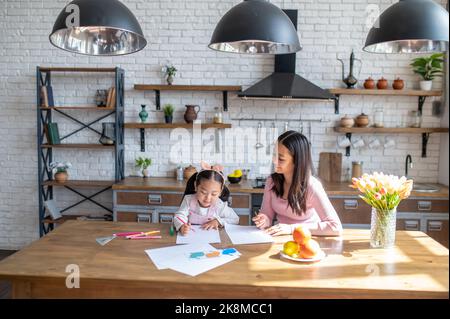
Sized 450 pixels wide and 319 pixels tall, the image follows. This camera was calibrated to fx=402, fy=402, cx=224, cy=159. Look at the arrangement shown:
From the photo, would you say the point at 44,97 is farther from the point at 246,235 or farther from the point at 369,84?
the point at 369,84

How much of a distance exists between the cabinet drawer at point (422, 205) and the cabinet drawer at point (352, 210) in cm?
32

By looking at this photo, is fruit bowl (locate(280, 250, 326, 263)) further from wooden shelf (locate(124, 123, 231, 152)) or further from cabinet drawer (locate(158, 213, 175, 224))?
wooden shelf (locate(124, 123, 231, 152))

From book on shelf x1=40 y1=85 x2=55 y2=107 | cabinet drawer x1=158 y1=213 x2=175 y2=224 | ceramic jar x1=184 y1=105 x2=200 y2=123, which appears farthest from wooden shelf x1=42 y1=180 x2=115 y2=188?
ceramic jar x1=184 y1=105 x2=200 y2=123

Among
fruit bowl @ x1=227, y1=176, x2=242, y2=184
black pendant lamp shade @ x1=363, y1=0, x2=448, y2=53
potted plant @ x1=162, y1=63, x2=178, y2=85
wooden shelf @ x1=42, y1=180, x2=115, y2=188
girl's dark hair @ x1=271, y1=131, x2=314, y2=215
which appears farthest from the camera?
potted plant @ x1=162, y1=63, x2=178, y2=85

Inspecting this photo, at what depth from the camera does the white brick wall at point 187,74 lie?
421 cm

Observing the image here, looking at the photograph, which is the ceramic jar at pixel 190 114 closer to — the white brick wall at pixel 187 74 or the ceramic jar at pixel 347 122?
the white brick wall at pixel 187 74

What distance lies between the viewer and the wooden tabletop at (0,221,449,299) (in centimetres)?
146

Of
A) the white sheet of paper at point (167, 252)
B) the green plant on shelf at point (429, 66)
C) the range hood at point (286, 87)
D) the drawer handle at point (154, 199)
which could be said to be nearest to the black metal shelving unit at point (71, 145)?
the drawer handle at point (154, 199)

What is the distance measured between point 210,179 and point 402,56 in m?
2.91

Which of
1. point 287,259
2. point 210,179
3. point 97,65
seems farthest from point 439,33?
point 97,65

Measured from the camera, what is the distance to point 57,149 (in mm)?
4430

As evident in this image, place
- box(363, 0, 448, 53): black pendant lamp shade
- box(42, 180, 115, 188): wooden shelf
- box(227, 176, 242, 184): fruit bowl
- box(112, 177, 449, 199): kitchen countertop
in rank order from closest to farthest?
1. box(363, 0, 448, 53): black pendant lamp shade
2. box(112, 177, 449, 199): kitchen countertop
3. box(227, 176, 242, 184): fruit bowl
4. box(42, 180, 115, 188): wooden shelf

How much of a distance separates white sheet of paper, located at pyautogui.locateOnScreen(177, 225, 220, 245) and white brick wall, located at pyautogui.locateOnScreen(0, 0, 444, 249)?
2230 mm

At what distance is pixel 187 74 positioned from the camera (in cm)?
430
